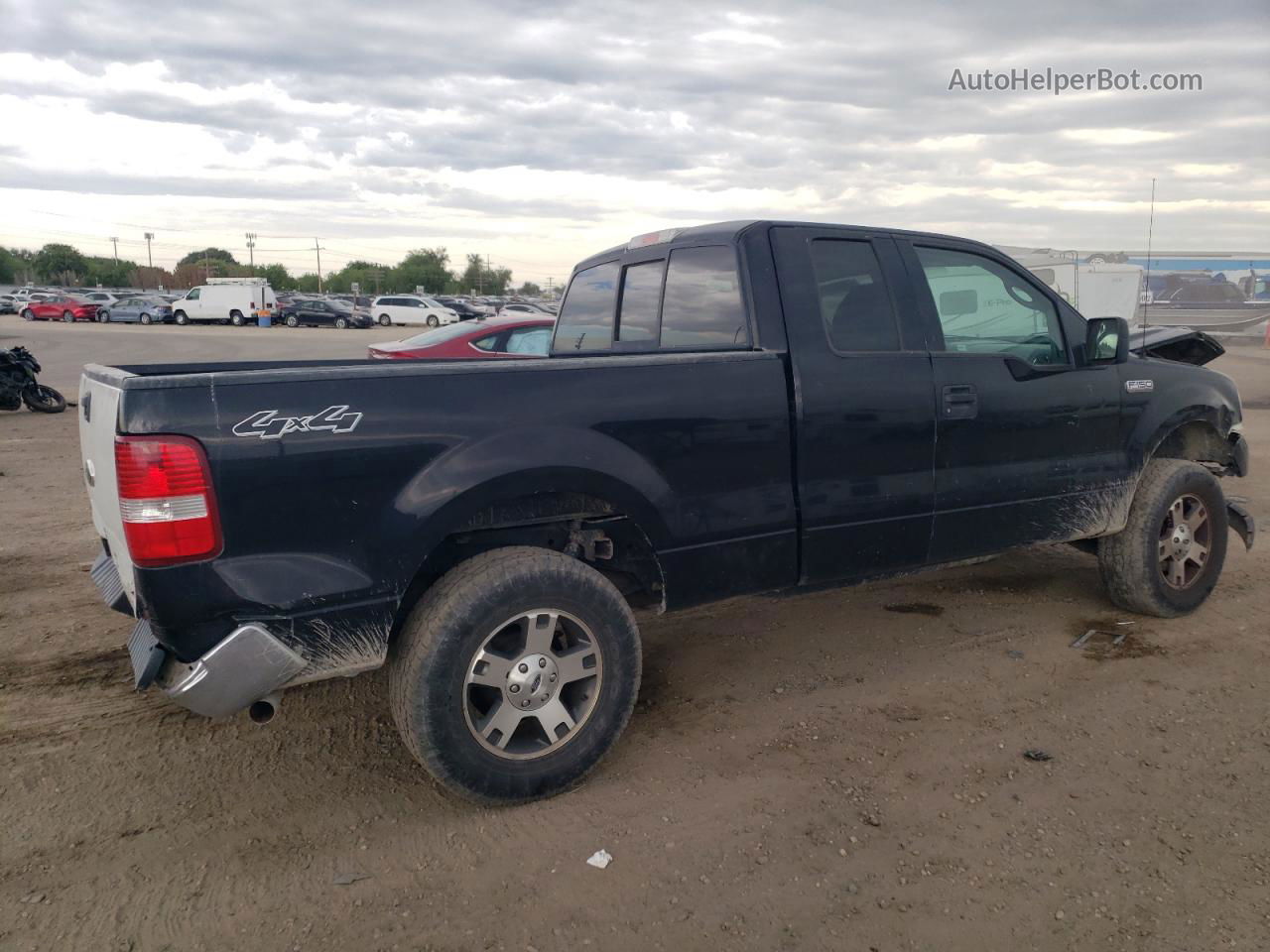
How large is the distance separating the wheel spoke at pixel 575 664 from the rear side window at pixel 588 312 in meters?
1.94

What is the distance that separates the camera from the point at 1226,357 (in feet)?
→ 75.9

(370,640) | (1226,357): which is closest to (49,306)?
(1226,357)

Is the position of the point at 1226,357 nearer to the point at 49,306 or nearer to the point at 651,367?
the point at 651,367

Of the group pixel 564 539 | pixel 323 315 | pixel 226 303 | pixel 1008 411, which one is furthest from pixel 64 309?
pixel 1008 411

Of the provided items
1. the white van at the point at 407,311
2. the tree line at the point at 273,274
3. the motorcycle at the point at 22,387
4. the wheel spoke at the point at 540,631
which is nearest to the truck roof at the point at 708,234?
the wheel spoke at the point at 540,631

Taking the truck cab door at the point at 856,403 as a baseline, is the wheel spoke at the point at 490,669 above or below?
below

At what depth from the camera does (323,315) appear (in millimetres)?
47344

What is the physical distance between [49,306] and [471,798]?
55194 mm

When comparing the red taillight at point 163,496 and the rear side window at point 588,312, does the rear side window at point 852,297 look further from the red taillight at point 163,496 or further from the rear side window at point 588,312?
the red taillight at point 163,496

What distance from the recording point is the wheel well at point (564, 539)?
11.0 feet

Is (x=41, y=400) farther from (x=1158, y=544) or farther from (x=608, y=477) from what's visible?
(x=1158, y=544)

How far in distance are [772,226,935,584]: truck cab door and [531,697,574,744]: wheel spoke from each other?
3.86 feet

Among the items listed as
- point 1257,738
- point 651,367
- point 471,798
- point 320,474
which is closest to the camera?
point 320,474

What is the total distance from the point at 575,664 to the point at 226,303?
4794cm
